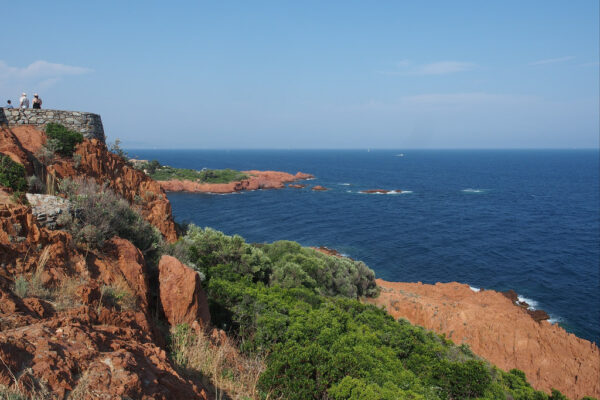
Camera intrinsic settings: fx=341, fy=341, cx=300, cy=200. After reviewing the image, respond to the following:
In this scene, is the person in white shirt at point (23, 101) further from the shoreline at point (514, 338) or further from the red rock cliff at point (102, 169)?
the shoreline at point (514, 338)

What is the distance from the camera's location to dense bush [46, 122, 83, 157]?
12906 mm

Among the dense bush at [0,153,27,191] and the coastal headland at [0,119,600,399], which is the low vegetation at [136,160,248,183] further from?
the dense bush at [0,153,27,191]

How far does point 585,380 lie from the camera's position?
58.4 ft

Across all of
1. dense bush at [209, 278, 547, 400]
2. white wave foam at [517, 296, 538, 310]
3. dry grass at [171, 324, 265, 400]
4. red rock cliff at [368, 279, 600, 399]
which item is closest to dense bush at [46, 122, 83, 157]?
dense bush at [209, 278, 547, 400]

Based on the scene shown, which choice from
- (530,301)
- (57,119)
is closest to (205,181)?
(530,301)

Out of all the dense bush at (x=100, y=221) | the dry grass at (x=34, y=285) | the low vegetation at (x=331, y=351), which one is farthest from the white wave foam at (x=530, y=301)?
the dry grass at (x=34, y=285)

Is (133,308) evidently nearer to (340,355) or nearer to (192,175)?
(340,355)

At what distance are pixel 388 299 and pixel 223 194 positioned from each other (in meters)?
58.3

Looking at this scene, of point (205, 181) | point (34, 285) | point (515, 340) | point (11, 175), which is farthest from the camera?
point (205, 181)

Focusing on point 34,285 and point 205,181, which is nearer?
point 34,285

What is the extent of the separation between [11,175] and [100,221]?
2961 mm

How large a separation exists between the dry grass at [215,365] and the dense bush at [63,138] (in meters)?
9.46

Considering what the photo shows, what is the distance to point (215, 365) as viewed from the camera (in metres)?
6.48

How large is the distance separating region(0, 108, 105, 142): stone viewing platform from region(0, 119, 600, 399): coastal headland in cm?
75
